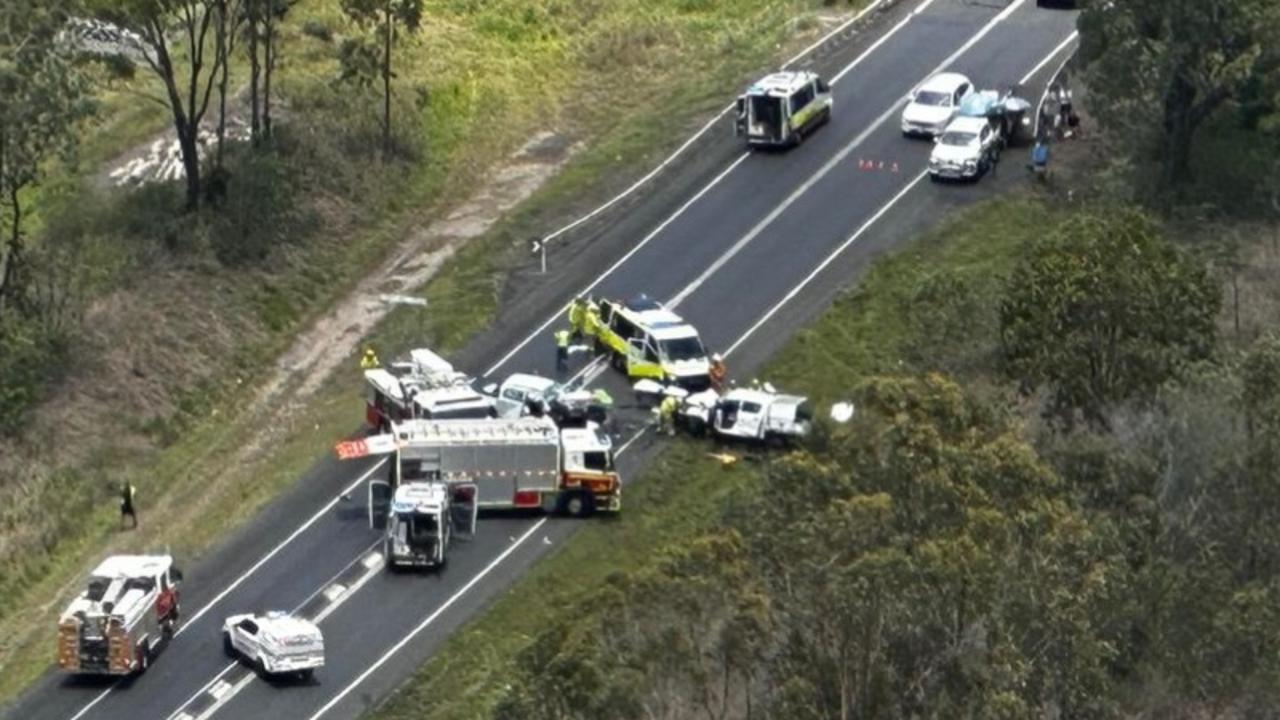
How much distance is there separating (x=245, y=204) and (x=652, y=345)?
1608cm

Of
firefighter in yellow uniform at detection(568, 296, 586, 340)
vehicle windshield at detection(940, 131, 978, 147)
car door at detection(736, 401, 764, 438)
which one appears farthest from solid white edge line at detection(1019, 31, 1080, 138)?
car door at detection(736, 401, 764, 438)

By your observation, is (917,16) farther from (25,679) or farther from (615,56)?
(25,679)

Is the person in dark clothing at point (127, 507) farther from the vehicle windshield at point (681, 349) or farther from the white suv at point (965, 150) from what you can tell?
the white suv at point (965, 150)

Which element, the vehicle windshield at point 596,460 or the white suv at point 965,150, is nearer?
the vehicle windshield at point 596,460

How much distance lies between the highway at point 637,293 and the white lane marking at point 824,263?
8 centimetres

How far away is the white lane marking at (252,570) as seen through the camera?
58.7 meters

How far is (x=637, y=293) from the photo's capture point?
75.5 meters

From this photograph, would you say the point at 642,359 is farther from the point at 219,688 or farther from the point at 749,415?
the point at 219,688

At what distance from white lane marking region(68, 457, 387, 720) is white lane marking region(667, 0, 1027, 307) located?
12.3m

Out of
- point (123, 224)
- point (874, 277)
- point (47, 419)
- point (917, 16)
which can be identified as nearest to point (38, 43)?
point (123, 224)

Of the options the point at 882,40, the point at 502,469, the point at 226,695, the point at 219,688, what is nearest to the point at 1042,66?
the point at 882,40

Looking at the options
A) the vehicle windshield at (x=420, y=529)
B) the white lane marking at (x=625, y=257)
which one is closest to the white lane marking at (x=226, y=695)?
the vehicle windshield at (x=420, y=529)

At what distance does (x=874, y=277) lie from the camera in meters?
75.0

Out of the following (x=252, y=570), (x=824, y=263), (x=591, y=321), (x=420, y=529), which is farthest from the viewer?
(x=824, y=263)
